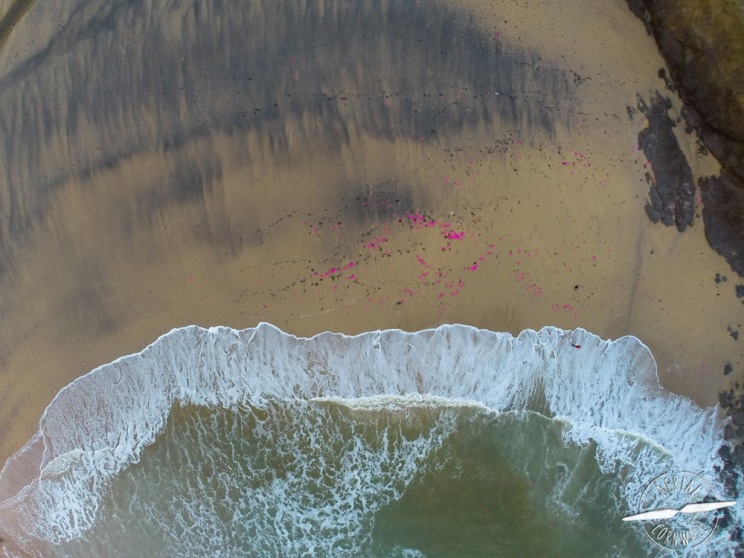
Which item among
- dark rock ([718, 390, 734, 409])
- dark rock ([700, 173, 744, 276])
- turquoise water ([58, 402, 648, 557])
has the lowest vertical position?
turquoise water ([58, 402, 648, 557])

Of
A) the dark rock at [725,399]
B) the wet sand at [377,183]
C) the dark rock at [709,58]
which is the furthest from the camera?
the dark rock at [725,399]

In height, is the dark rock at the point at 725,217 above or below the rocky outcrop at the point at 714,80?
below

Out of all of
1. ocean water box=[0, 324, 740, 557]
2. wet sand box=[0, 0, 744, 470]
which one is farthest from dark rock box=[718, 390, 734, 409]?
ocean water box=[0, 324, 740, 557]

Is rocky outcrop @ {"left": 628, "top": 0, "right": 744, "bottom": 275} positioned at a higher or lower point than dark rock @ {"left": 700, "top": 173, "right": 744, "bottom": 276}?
higher

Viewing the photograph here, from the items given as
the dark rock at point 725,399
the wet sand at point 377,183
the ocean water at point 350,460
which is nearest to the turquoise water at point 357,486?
the ocean water at point 350,460

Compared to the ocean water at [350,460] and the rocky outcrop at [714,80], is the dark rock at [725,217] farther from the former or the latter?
the ocean water at [350,460]

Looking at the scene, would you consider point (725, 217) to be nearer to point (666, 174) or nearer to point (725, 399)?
point (666, 174)

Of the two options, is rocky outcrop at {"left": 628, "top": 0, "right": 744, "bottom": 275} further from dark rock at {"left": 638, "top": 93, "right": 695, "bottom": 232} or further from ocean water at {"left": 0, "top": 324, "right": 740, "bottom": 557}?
ocean water at {"left": 0, "top": 324, "right": 740, "bottom": 557}
